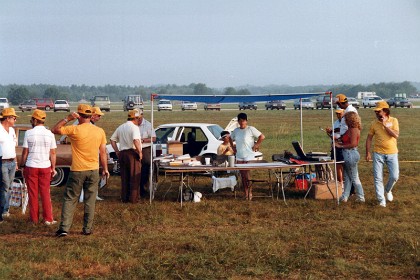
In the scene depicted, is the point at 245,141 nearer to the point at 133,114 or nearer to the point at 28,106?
the point at 133,114

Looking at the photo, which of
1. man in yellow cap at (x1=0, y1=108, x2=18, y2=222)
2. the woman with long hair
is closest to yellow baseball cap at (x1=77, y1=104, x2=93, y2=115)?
man in yellow cap at (x1=0, y1=108, x2=18, y2=222)

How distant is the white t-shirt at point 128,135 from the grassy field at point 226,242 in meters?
1.09

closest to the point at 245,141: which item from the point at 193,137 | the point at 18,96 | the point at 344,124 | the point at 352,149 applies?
the point at 344,124

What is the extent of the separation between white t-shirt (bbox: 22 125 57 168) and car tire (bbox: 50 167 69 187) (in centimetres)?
424

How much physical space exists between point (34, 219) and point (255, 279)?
4.23 meters

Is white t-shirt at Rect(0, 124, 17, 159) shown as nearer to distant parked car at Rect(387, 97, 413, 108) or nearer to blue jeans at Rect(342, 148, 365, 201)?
blue jeans at Rect(342, 148, 365, 201)

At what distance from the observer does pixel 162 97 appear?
10.5m

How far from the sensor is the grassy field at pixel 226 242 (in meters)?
6.65

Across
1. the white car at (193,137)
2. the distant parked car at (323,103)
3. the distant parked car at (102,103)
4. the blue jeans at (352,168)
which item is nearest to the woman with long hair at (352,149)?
the blue jeans at (352,168)

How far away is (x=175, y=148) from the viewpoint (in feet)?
44.1

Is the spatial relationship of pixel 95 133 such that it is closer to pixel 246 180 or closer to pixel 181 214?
pixel 181 214

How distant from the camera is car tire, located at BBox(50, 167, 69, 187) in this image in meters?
13.0

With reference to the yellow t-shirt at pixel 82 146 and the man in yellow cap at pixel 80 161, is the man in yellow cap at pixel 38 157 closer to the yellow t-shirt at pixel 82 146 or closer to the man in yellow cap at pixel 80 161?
the man in yellow cap at pixel 80 161

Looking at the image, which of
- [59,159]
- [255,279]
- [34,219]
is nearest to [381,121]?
[255,279]
